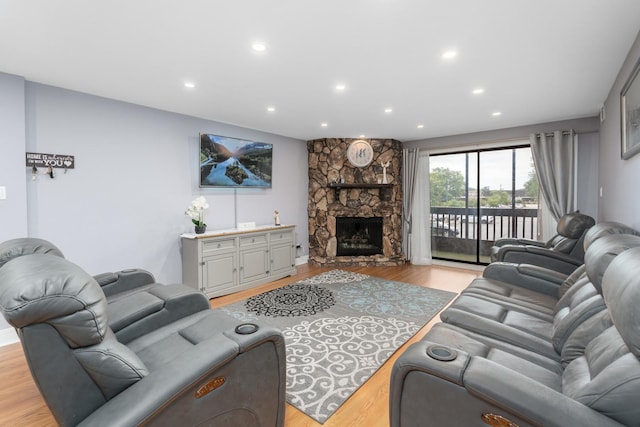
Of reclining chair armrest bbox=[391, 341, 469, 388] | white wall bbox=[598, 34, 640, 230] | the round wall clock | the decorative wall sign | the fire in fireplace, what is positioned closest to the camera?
reclining chair armrest bbox=[391, 341, 469, 388]

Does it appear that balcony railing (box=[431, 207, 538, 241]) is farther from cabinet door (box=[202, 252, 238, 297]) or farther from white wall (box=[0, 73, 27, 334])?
white wall (box=[0, 73, 27, 334])

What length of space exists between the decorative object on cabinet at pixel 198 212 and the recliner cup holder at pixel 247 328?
2.81 meters

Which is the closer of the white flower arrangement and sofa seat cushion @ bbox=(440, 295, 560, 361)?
sofa seat cushion @ bbox=(440, 295, 560, 361)

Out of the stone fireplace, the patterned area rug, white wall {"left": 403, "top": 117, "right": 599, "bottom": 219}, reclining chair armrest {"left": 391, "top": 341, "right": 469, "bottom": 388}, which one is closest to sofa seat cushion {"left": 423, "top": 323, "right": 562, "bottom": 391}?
reclining chair armrest {"left": 391, "top": 341, "right": 469, "bottom": 388}

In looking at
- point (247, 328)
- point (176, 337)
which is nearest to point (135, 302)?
point (176, 337)

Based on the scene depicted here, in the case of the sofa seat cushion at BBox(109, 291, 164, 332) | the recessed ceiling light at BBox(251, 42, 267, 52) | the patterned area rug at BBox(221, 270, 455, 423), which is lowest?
the patterned area rug at BBox(221, 270, 455, 423)

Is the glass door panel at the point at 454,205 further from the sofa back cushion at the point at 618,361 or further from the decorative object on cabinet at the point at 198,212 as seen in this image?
the sofa back cushion at the point at 618,361

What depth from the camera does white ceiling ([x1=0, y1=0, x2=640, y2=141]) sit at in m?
1.81

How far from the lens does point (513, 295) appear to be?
2.40 m

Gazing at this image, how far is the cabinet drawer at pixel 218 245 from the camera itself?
385 centimetres

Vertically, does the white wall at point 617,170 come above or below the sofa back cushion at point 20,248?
above

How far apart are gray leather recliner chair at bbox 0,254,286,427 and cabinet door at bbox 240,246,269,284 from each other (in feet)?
9.77

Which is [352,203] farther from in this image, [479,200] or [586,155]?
[586,155]

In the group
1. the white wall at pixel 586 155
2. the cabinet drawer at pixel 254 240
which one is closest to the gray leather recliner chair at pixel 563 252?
the white wall at pixel 586 155
